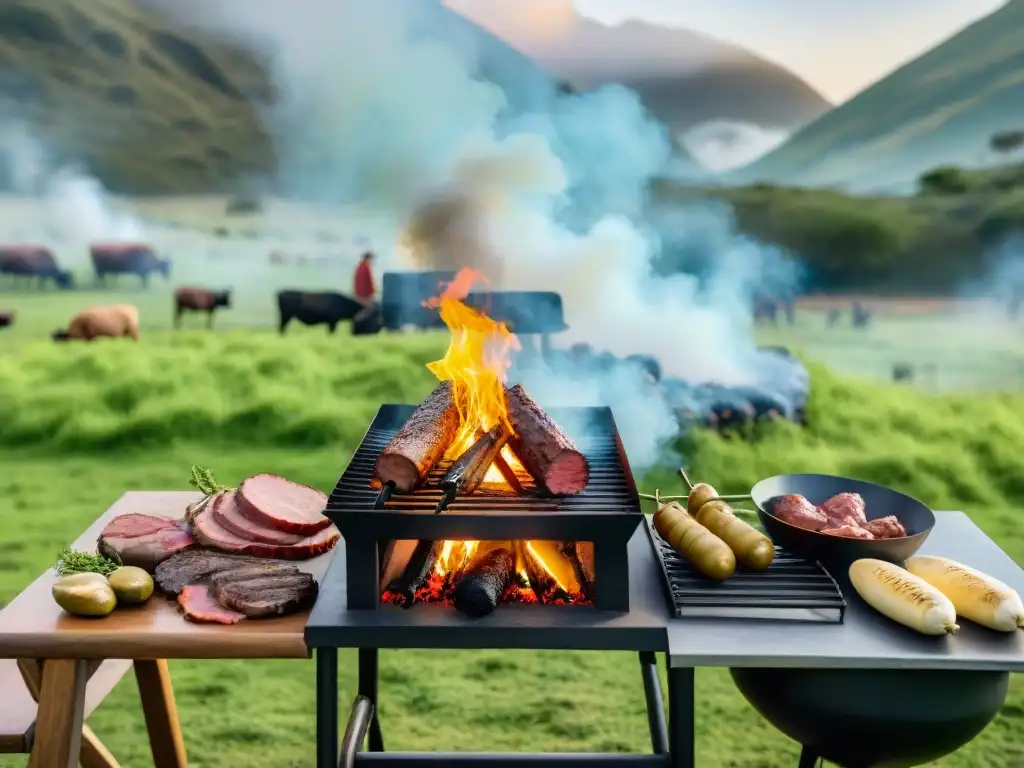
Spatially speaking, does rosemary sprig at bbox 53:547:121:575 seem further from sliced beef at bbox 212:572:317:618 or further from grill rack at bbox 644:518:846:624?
grill rack at bbox 644:518:846:624

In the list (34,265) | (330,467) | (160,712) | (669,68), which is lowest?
(330,467)

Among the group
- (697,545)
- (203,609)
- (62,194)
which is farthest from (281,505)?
(62,194)

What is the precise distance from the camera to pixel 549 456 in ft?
7.46

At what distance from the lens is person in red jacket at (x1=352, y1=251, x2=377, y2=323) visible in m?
7.73

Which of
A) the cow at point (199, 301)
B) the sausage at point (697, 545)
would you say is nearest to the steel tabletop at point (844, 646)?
the sausage at point (697, 545)

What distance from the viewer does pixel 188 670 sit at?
3.98 metres

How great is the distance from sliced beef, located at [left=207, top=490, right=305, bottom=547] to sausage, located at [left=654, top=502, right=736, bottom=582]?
961 millimetres

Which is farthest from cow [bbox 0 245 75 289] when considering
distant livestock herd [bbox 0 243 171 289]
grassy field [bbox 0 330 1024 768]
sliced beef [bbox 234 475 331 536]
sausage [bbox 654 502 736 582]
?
sausage [bbox 654 502 736 582]

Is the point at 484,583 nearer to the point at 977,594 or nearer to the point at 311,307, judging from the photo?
the point at 977,594

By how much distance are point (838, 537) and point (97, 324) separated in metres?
6.85

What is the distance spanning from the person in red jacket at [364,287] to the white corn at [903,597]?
5.93 meters

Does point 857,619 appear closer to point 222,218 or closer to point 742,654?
point 742,654

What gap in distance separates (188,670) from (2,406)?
13.8ft

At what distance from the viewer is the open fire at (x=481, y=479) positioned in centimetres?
224
